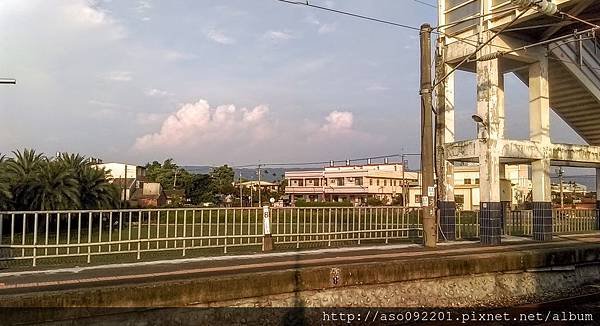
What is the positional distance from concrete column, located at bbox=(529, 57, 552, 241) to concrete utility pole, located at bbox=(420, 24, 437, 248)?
6029mm

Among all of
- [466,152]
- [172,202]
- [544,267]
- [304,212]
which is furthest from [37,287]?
[172,202]

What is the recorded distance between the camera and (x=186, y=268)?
1020 centimetres

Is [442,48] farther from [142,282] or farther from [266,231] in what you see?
[142,282]

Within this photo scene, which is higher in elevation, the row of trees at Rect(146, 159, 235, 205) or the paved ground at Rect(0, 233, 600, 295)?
the row of trees at Rect(146, 159, 235, 205)

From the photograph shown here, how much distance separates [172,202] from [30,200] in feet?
137

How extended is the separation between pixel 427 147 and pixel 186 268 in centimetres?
811

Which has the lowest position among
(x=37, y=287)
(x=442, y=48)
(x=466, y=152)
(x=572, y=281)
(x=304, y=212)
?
(x=572, y=281)

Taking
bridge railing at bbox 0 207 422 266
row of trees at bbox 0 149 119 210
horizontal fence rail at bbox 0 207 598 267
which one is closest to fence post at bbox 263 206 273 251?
horizontal fence rail at bbox 0 207 598 267

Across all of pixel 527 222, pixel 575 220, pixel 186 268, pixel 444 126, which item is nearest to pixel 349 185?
pixel 575 220

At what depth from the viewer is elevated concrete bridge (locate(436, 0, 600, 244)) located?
17750mm

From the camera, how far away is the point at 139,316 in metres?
7.87

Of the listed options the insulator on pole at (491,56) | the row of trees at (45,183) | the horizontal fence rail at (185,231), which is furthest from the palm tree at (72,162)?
the insulator on pole at (491,56)

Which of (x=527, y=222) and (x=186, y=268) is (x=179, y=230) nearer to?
(x=186, y=268)

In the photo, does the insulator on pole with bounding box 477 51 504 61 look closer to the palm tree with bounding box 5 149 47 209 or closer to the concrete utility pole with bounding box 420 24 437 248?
the concrete utility pole with bounding box 420 24 437 248
